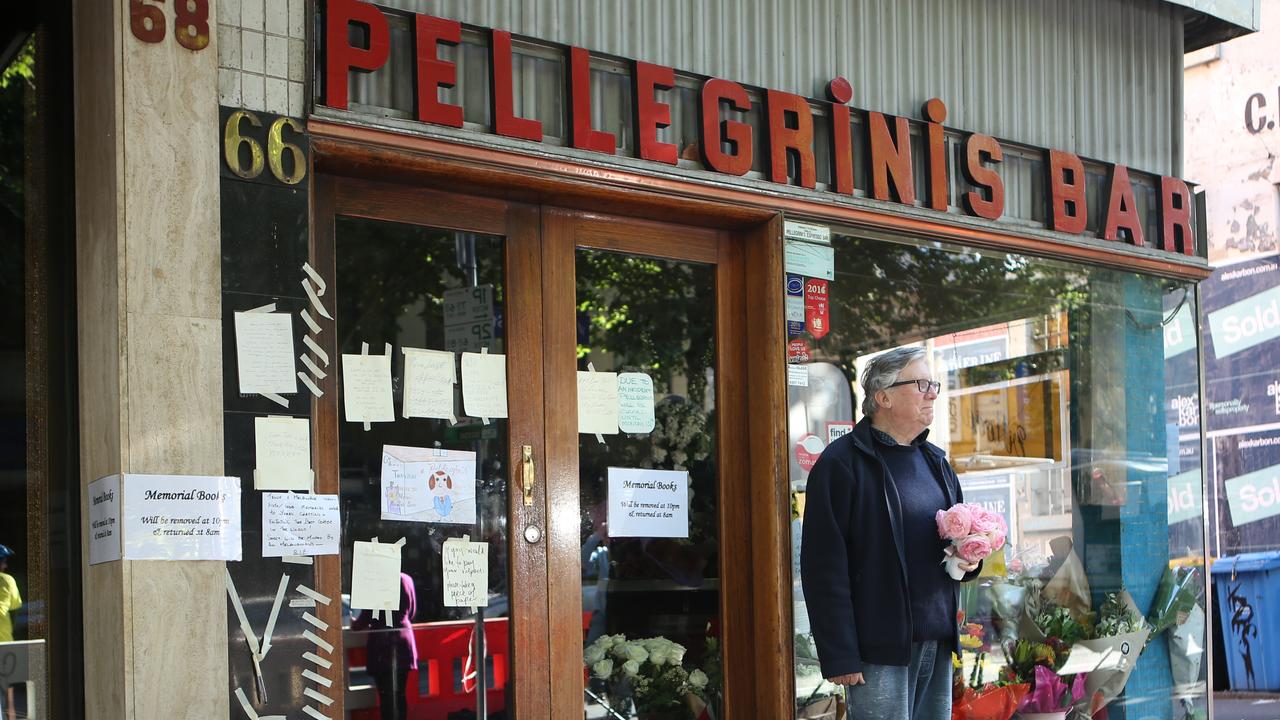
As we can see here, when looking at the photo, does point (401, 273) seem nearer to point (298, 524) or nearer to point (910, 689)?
point (298, 524)

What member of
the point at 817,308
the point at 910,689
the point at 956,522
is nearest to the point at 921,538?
the point at 956,522

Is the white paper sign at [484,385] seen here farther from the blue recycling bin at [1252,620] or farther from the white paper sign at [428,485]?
the blue recycling bin at [1252,620]

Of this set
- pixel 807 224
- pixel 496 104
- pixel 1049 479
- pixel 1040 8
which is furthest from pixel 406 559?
pixel 1040 8

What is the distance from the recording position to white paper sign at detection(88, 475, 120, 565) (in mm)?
4133

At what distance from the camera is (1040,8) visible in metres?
7.30

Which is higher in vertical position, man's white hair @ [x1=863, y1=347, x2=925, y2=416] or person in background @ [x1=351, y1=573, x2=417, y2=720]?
man's white hair @ [x1=863, y1=347, x2=925, y2=416]

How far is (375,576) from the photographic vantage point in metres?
4.96

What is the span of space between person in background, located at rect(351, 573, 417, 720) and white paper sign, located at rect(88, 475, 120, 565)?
0.99 metres

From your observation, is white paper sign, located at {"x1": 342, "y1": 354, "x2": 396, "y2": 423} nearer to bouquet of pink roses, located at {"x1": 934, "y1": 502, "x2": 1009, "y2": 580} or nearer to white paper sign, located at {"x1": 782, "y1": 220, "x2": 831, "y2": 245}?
white paper sign, located at {"x1": 782, "y1": 220, "x2": 831, "y2": 245}

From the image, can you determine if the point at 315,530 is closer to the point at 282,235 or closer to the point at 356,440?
the point at 356,440

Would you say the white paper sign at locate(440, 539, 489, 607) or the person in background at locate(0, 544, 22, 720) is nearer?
the person in background at locate(0, 544, 22, 720)

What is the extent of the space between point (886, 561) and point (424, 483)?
1769 millimetres

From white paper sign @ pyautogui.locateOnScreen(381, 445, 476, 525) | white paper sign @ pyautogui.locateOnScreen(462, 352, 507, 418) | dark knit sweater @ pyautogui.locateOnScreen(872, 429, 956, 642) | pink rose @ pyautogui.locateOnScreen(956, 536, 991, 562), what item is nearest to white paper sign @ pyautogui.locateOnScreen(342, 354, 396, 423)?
white paper sign @ pyautogui.locateOnScreen(381, 445, 476, 525)

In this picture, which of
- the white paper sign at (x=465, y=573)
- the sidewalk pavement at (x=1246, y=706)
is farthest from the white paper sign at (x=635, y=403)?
the sidewalk pavement at (x=1246, y=706)
